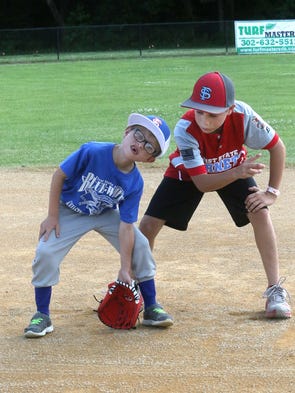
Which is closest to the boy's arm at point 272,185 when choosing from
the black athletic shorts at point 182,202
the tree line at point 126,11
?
the black athletic shorts at point 182,202

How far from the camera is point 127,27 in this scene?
3750cm

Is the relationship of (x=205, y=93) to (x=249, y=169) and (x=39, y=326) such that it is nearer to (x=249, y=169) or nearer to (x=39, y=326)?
(x=249, y=169)

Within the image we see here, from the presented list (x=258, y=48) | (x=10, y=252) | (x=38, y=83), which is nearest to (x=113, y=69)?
(x=38, y=83)

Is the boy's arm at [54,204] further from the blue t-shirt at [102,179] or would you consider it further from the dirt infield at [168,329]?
the dirt infield at [168,329]

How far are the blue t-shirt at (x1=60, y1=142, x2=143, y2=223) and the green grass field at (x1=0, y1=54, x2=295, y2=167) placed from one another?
18.9 feet

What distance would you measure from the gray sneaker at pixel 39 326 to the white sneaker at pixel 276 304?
1262 mm

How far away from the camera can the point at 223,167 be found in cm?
472

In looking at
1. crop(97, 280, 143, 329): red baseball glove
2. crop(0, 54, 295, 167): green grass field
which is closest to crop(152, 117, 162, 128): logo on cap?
crop(97, 280, 143, 329): red baseball glove

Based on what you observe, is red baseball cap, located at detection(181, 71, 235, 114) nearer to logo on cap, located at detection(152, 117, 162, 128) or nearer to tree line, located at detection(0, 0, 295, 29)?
logo on cap, located at detection(152, 117, 162, 128)

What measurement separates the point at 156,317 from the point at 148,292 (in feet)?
0.57

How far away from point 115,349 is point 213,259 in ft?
6.30

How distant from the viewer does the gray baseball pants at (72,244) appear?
4.45 m

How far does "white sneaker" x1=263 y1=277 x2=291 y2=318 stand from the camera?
15.4 ft

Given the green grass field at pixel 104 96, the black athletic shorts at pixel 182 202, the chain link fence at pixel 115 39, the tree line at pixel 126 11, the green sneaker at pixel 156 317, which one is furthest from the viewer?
the tree line at pixel 126 11
